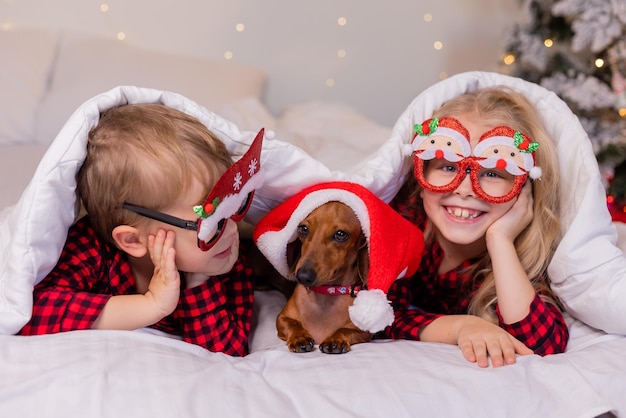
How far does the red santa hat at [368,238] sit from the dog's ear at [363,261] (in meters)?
0.08

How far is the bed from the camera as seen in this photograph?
994 millimetres

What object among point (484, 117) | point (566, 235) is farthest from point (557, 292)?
point (484, 117)

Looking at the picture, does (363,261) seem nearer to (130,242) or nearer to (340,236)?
(340,236)

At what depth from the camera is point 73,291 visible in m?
1.21

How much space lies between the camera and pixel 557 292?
1.41 meters

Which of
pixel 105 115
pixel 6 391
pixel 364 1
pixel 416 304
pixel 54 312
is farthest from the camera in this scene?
pixel 364 1

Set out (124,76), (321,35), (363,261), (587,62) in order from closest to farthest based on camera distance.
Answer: (363,261)
(124,76)
(587,62)
(321,35)

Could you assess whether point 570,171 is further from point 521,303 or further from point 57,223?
point 57,223

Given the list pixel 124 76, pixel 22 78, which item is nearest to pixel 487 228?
pixel 124 76

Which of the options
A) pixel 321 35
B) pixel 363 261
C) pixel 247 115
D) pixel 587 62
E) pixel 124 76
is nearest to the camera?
pixel 363 261

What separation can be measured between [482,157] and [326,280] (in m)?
0.39

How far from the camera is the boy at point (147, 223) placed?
1170 millimetres

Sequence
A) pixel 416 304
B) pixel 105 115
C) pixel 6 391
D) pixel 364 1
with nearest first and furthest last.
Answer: pixel 6 391 < pixel 105 115 < pixel 416 304 < pixel 364 1

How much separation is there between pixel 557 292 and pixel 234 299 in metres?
0.67
